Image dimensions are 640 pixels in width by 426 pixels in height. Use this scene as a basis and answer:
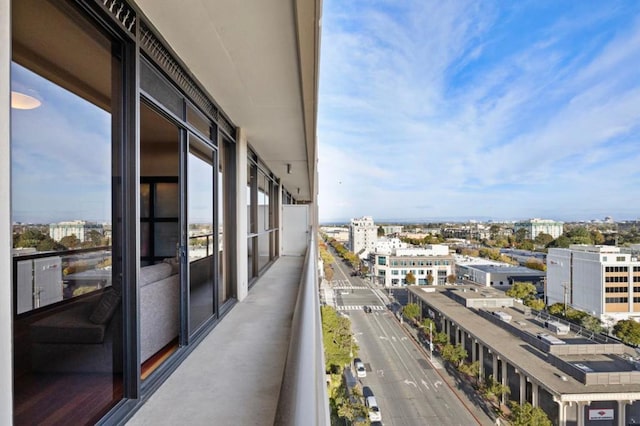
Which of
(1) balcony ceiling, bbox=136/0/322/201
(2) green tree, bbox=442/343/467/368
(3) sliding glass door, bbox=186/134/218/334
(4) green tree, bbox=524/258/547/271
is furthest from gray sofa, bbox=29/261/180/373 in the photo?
(4) green tree, bbox=524/258/547/271

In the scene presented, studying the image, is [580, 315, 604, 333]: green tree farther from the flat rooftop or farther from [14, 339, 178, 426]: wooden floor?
[14, 339, 178, 426]: wooden floor

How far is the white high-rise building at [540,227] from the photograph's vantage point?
32.9 metres

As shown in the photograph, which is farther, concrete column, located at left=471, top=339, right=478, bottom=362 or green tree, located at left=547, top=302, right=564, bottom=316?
green tree, located at left=547, top=302, right=564, bottom=316

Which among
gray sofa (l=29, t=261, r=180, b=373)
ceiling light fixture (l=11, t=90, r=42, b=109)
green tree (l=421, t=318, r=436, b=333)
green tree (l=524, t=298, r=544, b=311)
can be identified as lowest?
green tree (l=421, t=318, r=436, b=333)

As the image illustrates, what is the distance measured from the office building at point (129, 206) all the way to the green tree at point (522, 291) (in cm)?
2613

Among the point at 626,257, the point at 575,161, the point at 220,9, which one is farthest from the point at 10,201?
the point at 575,161

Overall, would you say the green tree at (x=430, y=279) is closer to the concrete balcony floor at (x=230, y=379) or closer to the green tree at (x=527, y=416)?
the green tree at (x=527, y=416)

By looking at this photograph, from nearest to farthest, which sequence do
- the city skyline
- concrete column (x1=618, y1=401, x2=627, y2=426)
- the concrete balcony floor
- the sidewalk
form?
the concrete balcony floor, concrete column (x1=618, y1=401, x2=627, y2=426), the sidewalk, the city skyline

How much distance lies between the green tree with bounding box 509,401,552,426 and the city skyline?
58.4 ft

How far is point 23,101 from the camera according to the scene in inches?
52.9

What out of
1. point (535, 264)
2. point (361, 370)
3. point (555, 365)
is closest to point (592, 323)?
point (555, 365)

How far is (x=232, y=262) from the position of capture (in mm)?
4445

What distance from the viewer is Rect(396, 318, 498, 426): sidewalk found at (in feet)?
42.8

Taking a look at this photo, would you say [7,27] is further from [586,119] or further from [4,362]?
[586,119]
